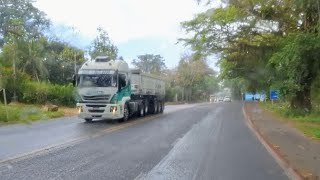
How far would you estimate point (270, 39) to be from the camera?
1379 inches

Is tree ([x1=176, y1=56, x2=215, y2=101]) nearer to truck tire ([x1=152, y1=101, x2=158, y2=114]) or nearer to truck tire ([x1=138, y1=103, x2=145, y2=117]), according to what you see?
truck tire ([x1=152, y1=101, x2=158, y2=114])

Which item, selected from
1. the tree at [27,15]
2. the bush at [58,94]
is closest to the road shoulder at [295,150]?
the bush at [58,94]

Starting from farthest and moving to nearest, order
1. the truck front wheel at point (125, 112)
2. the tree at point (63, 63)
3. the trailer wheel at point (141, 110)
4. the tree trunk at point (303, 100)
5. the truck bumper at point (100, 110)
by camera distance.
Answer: the tree at point (63, 63)
the trailer wheel at point (141, 110)
the tree trunk at point (303, 100)
the truck front wheel at point (125, 112)
the truck bumper at point (100, 110)

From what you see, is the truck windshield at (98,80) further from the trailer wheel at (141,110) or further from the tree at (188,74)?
the tree at (188,74)

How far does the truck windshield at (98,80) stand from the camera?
26.3m

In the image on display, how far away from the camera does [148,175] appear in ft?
33.9

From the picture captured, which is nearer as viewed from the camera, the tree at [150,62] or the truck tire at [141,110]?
the truck tire at [141,110]

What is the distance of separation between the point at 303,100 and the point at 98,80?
14018 millimetres

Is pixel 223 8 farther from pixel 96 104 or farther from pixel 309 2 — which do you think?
pixel 309 2

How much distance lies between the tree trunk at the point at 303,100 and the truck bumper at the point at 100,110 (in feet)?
39.8

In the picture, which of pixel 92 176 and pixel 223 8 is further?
pixel 223 8

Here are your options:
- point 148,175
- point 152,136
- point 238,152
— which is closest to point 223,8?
point 152,136

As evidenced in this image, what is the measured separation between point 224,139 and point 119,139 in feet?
13.0

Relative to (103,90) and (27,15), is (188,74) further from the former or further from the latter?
(103,90)
